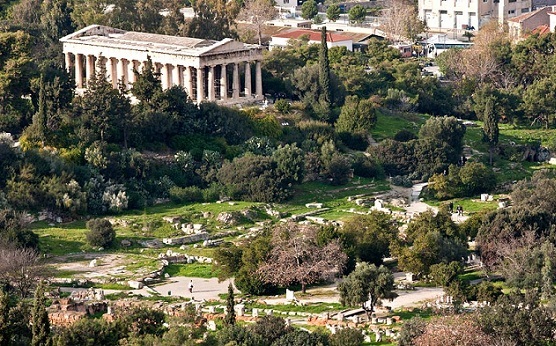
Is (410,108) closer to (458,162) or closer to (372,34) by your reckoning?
(458,162)

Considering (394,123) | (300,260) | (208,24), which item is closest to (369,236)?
(300,260)

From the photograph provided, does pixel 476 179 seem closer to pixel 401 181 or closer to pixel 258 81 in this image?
pixel 401 181

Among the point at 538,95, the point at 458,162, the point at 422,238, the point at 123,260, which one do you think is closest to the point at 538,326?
the point at 422,238

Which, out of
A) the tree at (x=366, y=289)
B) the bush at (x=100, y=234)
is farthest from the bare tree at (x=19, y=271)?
the tree at (x=366, y=289)

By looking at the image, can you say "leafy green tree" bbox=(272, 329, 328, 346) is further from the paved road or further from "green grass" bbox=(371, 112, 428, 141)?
"green grass" bbox=(371, 112, 428, 141)

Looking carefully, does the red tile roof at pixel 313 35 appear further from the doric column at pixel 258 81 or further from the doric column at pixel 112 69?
the doric column at pixel 112 69
